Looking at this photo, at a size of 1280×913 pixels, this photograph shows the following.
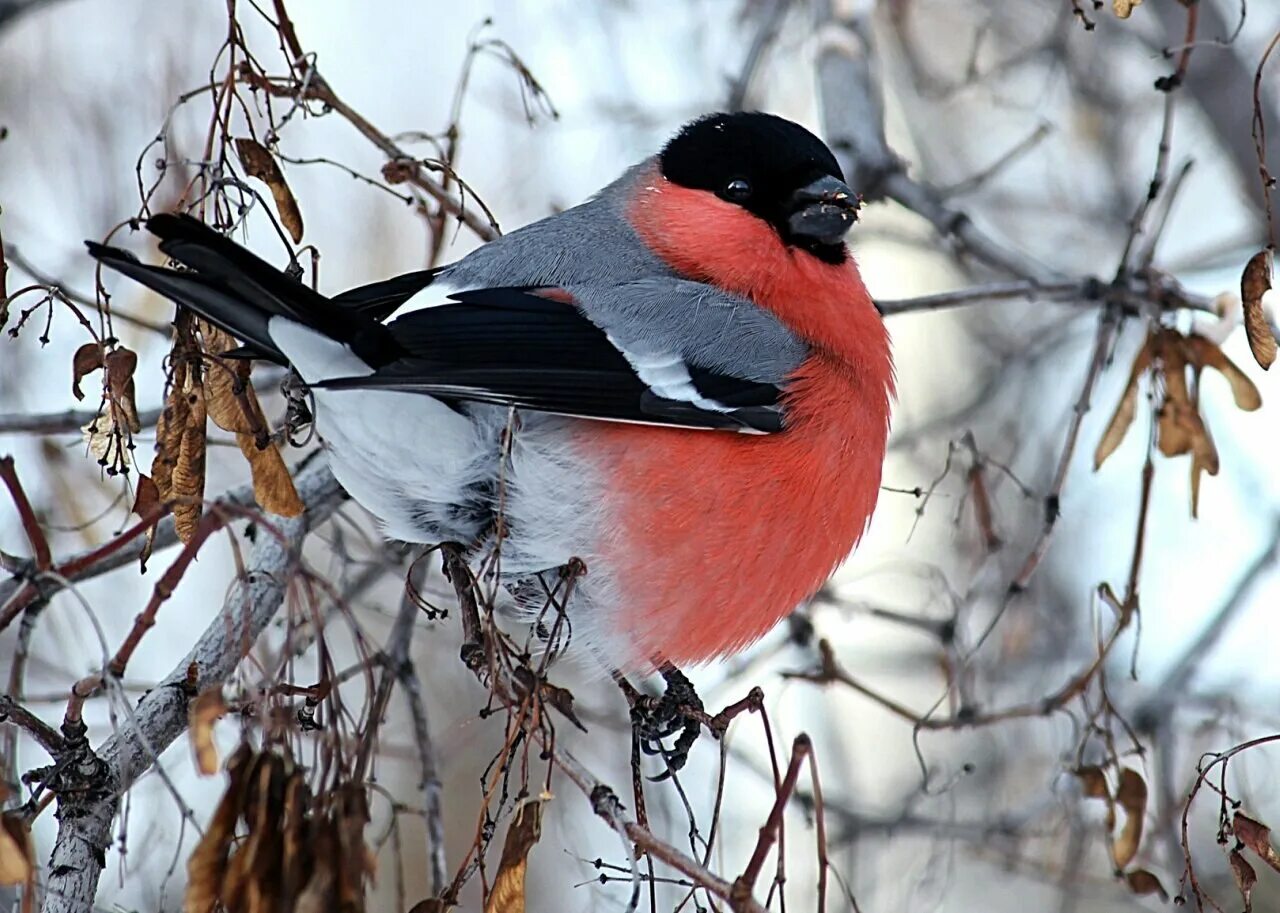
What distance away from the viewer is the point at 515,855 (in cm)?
Answer: 144

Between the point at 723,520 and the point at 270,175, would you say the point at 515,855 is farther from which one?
the point at 270,175

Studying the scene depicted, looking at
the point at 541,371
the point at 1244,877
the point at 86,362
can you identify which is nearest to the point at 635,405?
the point at 541,371

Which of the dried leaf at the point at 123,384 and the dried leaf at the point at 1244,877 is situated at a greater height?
the dried leaf at the point at 123,384

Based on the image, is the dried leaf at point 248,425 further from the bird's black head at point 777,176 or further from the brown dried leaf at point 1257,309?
the brown dried leaf at point 1257,309

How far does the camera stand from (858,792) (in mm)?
3729

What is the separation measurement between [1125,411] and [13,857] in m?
1.64

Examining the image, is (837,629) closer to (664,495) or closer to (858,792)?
(858,792)

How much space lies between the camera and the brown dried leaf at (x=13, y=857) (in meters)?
1.13

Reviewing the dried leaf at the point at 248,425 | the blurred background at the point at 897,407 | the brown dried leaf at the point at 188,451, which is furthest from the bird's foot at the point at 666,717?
the brown dried leaf at the point at 188,451

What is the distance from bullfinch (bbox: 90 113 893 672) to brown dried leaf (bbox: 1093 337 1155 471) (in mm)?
330

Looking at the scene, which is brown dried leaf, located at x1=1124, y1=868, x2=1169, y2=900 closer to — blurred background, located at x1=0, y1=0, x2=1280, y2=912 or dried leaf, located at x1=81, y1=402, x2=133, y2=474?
blurred background, located at x1=0, y1=0, x2=1280, y2=912

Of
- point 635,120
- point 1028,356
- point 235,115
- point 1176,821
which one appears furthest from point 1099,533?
point 235,115

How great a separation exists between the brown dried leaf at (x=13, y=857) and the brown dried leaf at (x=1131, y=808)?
1430 millimetres

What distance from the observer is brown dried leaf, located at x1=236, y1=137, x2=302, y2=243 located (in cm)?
174
